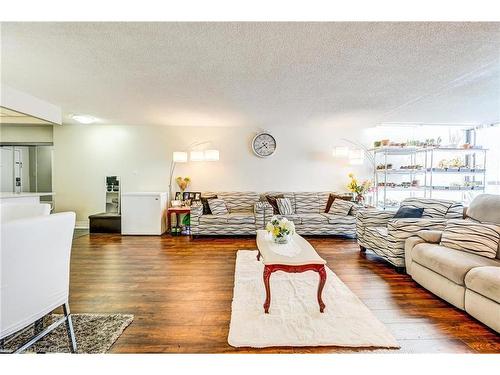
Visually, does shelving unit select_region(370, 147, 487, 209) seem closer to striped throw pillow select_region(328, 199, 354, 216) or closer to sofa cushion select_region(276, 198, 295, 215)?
striped throw pillow select_region(328, 199, 354, 216)

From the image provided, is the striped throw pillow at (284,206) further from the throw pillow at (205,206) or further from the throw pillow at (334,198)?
the throw pillow at (205,206)

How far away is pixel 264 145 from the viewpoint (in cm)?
598

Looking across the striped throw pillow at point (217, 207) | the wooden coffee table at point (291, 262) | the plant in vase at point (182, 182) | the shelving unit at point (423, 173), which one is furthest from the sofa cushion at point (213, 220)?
the shelving unit at point (423, 173)

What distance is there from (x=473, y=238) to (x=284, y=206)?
10.5 ft

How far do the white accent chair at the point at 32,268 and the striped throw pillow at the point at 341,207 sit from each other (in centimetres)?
478

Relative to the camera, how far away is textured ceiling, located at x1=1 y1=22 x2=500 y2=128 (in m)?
2.08

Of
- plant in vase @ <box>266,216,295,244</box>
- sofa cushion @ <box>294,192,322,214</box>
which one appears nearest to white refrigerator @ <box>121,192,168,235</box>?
sofa cushion @ <box>294,192,322,214</box>

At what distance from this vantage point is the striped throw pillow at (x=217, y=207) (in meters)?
5.34

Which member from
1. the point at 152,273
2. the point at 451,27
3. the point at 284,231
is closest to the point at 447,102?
the point at 451,27

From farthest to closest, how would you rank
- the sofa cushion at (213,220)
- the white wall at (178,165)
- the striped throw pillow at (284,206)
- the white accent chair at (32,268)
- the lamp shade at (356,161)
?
the white wall at (178,165) → the lamp shade at (356,161) → the striped throw pillow at (284,206) → the sofa cushion at (213,220) → the white accent chair at (32,268)

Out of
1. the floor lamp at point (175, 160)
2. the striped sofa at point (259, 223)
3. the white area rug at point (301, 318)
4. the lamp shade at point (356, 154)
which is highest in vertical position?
the lamp shade at point (356, 154)

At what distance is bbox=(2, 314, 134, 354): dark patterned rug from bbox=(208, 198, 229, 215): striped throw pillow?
317cm
